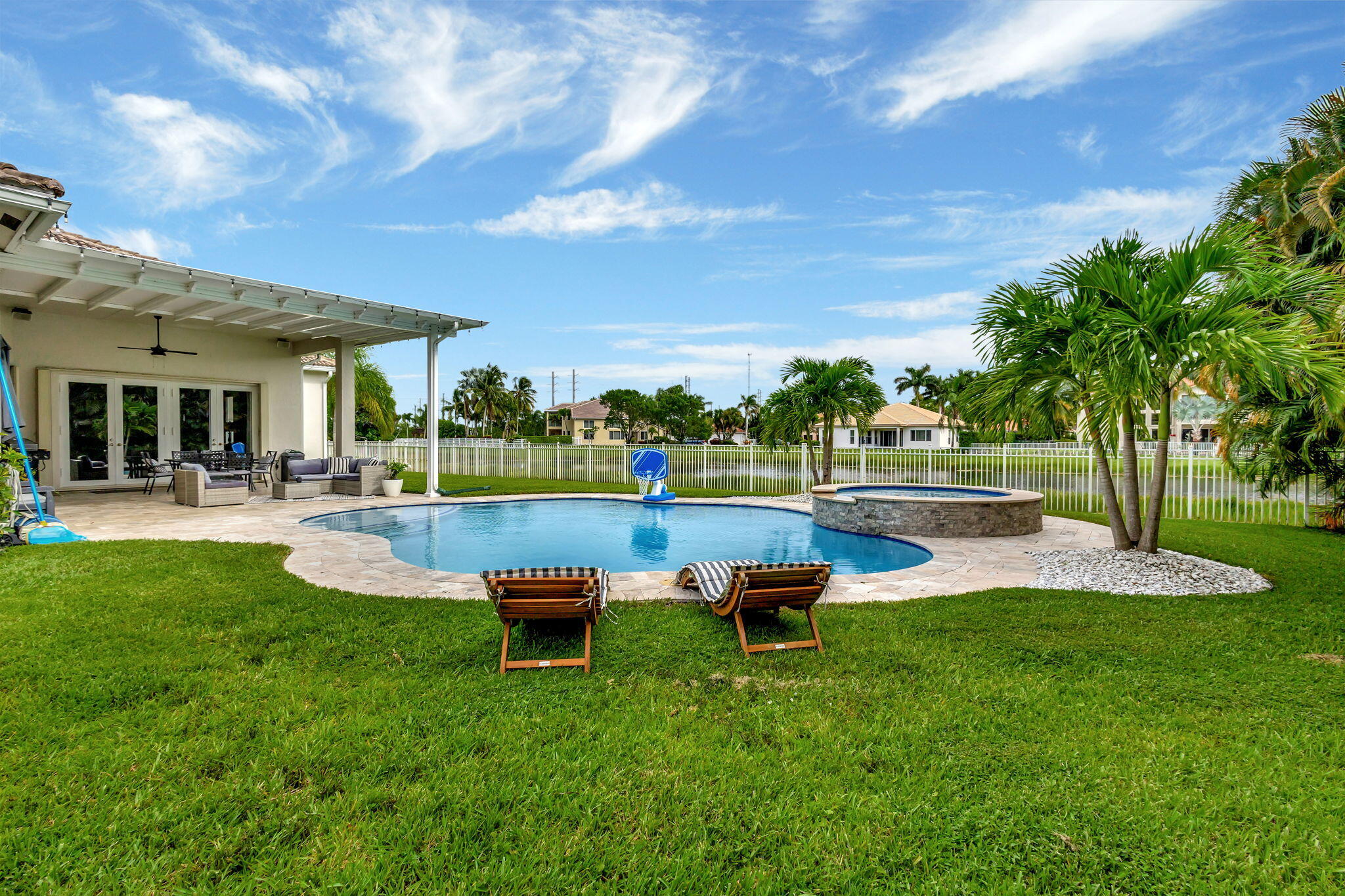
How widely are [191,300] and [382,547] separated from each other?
298 inches

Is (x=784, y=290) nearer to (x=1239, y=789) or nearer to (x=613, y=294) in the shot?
(x=613, y=294)

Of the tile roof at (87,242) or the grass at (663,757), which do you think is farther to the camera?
the tile roof at (87,242)

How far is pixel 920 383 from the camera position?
244 ft

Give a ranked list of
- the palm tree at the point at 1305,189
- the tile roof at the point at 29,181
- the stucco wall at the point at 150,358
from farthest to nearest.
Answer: the stucco wall at the point at 150,358, the palm tree at the point at 1305,189, the tile roof at the point at 29,181

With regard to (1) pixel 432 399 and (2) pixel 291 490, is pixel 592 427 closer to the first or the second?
(1) pixel 432 399

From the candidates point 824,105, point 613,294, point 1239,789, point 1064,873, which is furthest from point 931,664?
point 613,294

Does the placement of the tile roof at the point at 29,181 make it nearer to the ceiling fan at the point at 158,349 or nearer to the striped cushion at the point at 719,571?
the striped cushion at the point at 719,571

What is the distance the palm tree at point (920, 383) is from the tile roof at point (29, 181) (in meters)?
75.3

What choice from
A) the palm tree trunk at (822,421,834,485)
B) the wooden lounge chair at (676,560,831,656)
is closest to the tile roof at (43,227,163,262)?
the wooden lounge chair at (676,560,831,656)

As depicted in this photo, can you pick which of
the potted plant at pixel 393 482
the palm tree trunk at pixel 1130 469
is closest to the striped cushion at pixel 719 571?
the palm tree trunk at pixel 1130 469

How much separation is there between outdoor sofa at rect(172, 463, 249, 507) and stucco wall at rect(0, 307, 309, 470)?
3683 mm

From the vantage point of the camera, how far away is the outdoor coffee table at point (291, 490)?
44.2 feet

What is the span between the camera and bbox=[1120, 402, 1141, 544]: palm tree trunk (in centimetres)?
730

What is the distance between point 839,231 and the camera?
21141mm
